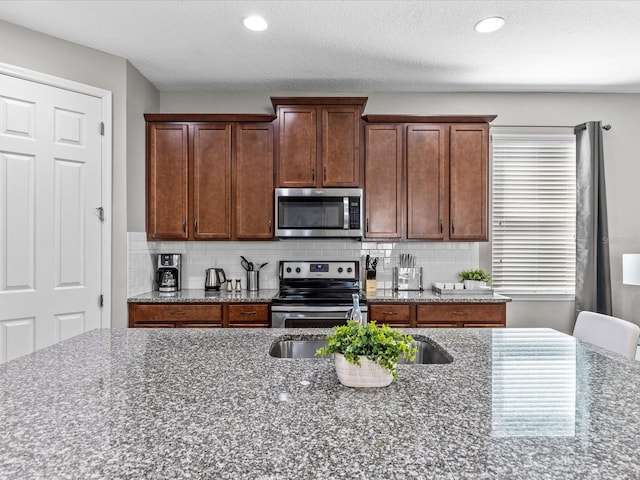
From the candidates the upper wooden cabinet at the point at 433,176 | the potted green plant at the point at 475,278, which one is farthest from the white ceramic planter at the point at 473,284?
the upper wooden cabinet at the point at 433,176

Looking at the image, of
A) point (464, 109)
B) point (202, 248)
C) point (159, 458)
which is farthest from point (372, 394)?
point (464, 109)

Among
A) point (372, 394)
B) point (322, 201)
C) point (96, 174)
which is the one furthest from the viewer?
point (322, 201)

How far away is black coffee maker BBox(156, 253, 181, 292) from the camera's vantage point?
3.67 meters

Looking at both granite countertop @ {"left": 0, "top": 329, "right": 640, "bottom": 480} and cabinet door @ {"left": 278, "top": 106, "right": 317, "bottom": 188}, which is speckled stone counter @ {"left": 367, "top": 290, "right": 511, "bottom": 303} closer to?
cabinet door @ {"left": 278, "top": 106, "right": 317, "bottom": 188}

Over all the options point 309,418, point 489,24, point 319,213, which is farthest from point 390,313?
point 309,418

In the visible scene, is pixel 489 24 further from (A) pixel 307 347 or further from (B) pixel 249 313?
(B) pixel 249 313

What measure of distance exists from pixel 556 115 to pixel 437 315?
226 centimetres

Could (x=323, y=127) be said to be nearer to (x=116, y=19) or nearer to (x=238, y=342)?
(x=116, y=19)

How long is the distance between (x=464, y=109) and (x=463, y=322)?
199cm

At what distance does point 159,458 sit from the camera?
78cm

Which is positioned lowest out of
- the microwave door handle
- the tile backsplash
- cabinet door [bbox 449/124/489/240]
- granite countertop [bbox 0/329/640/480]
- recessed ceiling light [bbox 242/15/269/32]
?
granite countertop [bbox 0/329/640/480]

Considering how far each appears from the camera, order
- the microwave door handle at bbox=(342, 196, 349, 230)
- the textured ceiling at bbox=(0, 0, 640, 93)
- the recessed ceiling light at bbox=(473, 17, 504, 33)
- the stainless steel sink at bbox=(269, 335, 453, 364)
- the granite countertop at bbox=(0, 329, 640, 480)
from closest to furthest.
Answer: the granite countertop at bbox=(0, 329, 640, 480), the stainless steel sink at bbox=(269, 335, 453, 364), the textured ceiling at bbox=(0, 0, 640, 93), the recessed ceiling light at bbox=(473, 17, 504, 33), the microwave door handle at bbox=(342, 196, 349, 230)

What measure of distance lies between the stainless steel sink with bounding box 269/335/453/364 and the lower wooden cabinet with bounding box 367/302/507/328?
1528 mm

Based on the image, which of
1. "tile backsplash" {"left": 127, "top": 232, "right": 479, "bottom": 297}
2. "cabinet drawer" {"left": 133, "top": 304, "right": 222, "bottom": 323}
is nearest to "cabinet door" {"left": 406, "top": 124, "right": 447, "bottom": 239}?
"tile backsplash" {"left": 127, "top": 232, "right": 479, "bottom": 297}
